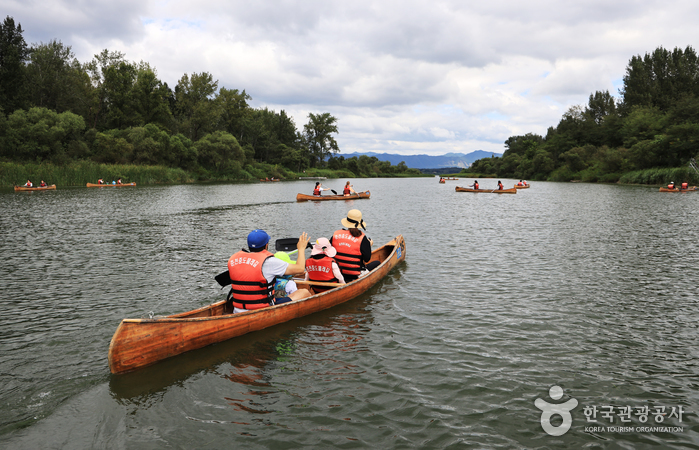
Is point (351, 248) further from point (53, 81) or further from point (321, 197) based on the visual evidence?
point (53, 81)

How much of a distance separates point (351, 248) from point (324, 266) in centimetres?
95

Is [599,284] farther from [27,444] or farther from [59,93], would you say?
[59,93]

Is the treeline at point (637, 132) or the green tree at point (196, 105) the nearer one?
the treeline at point (637, 132)

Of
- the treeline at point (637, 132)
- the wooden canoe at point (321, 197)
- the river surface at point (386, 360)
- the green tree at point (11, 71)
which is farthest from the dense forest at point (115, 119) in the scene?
the treeline at point (637, 132)

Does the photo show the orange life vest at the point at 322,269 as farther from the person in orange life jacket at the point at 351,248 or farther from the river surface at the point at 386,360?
the river surface at the point at 386,360

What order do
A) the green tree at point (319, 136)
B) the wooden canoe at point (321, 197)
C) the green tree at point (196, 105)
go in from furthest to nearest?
the green tree at point (319, 136)
the green tree at point (196, 105)
the wooden canoe at point (321, 197)

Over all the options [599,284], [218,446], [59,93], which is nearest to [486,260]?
[599,284]

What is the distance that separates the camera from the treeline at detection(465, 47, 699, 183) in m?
63.9

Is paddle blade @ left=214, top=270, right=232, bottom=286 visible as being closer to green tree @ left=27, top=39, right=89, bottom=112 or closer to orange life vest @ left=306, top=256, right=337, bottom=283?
orange life vest @ left=306, top=256, right=337, bottom=283

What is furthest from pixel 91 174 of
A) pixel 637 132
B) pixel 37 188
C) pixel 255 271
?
pixel 637 132

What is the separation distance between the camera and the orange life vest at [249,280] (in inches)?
313

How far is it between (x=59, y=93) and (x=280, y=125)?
233 feet

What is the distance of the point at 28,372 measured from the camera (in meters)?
6.75

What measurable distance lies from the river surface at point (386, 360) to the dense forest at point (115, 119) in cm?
5316
